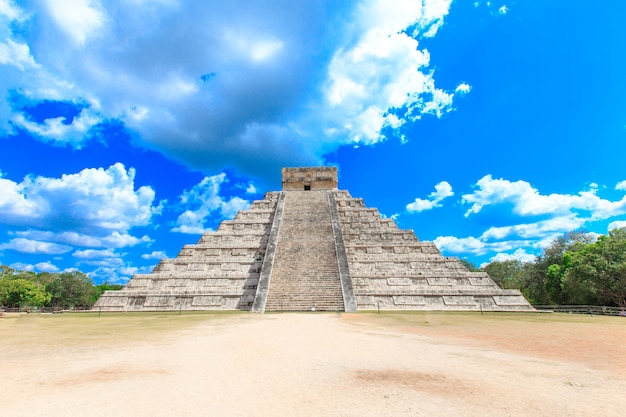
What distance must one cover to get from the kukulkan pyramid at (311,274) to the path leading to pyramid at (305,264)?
0.05 m

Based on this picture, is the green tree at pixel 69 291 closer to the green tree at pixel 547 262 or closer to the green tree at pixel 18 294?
the green tree at pixel 18 294

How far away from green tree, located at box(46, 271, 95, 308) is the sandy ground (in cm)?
4419

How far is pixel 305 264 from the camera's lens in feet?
61.7

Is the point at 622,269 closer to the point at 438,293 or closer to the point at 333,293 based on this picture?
the point at 438,293

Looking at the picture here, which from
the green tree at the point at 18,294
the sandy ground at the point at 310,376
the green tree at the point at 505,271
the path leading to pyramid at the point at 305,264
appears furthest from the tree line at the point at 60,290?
the green tree at the point at 505,271

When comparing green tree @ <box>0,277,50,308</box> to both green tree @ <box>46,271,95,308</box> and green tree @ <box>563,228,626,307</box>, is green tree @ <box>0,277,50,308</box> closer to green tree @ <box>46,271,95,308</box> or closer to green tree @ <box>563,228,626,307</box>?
green tree @ <box>46,271,95,308</box>

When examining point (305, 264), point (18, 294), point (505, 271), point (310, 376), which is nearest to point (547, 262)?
point (505, 271)

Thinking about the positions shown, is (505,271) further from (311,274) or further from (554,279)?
(311,274)

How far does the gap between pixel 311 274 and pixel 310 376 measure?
1347 centimetres

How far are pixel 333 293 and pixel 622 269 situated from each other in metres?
17.0

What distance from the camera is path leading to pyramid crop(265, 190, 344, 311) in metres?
15.6

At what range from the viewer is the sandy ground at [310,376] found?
332cm

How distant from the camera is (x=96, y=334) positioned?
27.2 feet

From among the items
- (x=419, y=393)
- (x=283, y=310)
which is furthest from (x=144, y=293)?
(x=419, y=393)
